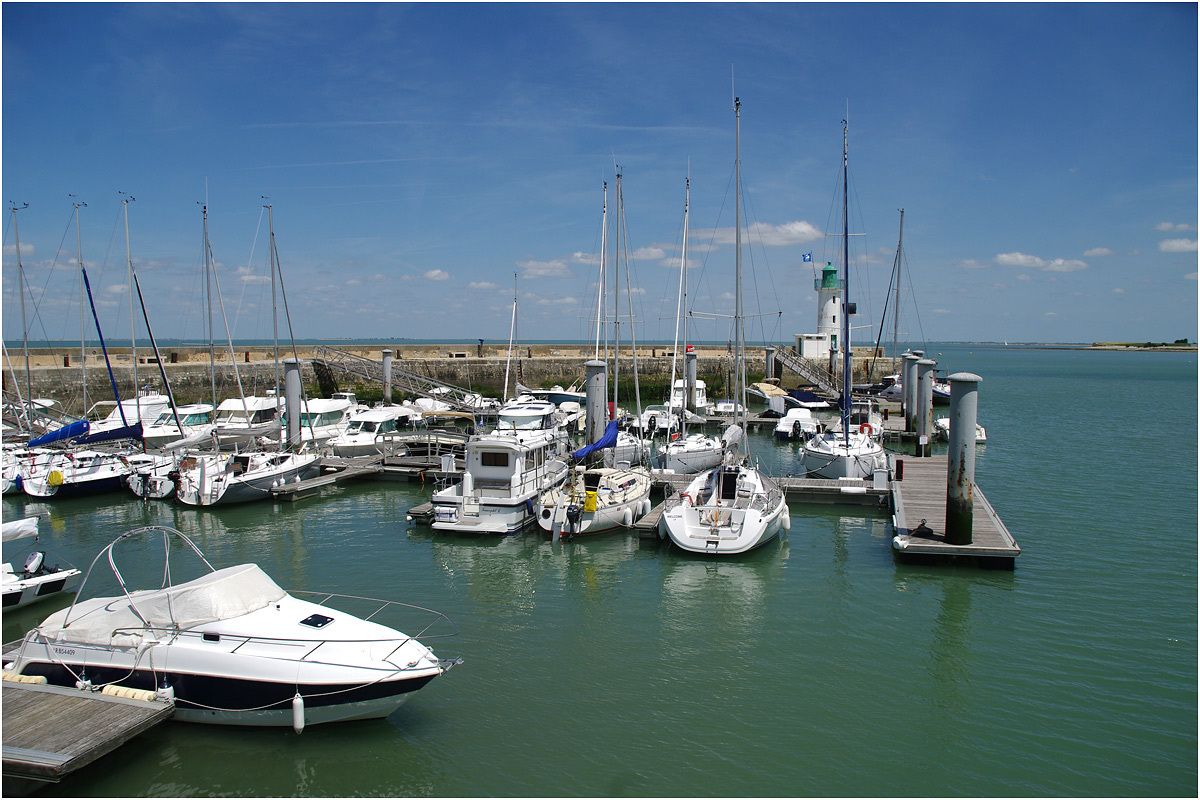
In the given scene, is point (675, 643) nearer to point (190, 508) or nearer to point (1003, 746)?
point (1003, 746)

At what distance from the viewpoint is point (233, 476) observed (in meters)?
25.5

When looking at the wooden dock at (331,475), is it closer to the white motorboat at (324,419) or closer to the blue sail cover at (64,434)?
the white motorboat at (324,419)

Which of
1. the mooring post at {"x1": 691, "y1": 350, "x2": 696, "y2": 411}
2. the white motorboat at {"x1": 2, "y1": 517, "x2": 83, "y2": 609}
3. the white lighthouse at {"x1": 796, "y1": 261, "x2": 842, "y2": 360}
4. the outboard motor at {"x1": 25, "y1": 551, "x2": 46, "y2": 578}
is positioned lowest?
the white motorboat at {"x1": 2, "y1": 517, "x2": 83, "y2": 609}

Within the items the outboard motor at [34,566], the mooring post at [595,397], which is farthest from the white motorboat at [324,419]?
the outboard motor at [34,566]

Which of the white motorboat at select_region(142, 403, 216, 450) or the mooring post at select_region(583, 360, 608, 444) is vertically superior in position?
the mooring post at select_region(583, 360, 608, 444)

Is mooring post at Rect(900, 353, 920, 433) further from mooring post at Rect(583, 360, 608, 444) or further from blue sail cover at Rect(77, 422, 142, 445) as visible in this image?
blue sail cover at Rect(77, 422, 142, 445)

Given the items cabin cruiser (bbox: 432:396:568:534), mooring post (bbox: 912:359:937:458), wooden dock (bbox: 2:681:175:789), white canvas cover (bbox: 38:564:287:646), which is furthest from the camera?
mooring post (bbox: 912:359:937:458)

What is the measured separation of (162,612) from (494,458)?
11499 mm

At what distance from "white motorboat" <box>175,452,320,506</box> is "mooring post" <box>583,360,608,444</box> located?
36.8 feet

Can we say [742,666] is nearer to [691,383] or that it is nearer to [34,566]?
[34,566]

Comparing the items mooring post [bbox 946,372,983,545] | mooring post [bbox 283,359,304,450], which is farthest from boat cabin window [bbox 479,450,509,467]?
mooring post [bbox 283,359,304,450]

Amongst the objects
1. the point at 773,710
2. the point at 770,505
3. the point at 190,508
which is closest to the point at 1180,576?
the point at 770,505

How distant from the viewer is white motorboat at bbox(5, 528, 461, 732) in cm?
1052

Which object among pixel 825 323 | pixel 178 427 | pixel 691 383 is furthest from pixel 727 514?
pixel 825 323
